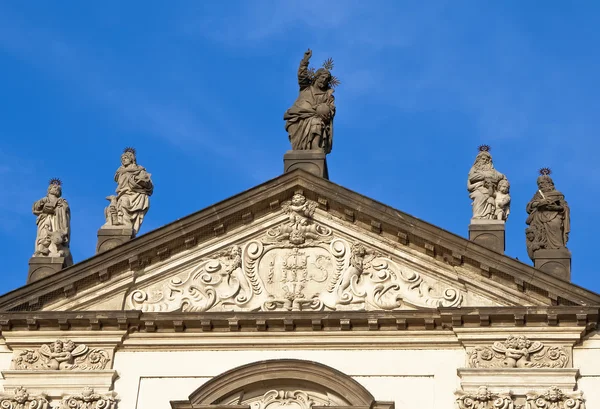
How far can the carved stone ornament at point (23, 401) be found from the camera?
24.1m

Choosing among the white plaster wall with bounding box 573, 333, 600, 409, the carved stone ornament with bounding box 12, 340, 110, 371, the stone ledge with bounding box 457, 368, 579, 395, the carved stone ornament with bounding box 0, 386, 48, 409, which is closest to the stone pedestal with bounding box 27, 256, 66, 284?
the carved stone ornament with bounding box 12, 340, 110, 371

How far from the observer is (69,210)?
26406 millimetres

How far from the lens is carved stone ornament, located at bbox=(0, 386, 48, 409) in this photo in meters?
24.1

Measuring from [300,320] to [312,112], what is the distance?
169 inches

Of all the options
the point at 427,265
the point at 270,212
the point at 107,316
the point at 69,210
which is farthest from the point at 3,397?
the point at 427,265

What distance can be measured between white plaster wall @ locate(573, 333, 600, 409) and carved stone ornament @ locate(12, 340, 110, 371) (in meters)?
7.34

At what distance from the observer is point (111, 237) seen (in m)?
25.9

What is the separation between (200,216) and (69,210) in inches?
96.5

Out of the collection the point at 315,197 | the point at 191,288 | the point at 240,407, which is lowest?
the point at 240,407

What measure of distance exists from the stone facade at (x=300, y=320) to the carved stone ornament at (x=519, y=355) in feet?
0.08

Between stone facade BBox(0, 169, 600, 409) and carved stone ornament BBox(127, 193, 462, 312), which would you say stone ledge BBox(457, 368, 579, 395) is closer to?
stone facade BBox(0, 169, 600, 409)

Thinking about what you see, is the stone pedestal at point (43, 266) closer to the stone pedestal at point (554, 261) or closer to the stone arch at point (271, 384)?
the stone arch at point (271, 384)

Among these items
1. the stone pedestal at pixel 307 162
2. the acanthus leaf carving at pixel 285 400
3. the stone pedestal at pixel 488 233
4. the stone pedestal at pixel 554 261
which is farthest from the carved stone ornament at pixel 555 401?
the stone pedestal at pixel 307 162

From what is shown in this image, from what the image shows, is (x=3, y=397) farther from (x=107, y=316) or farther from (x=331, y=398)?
(x=331, y=398)
